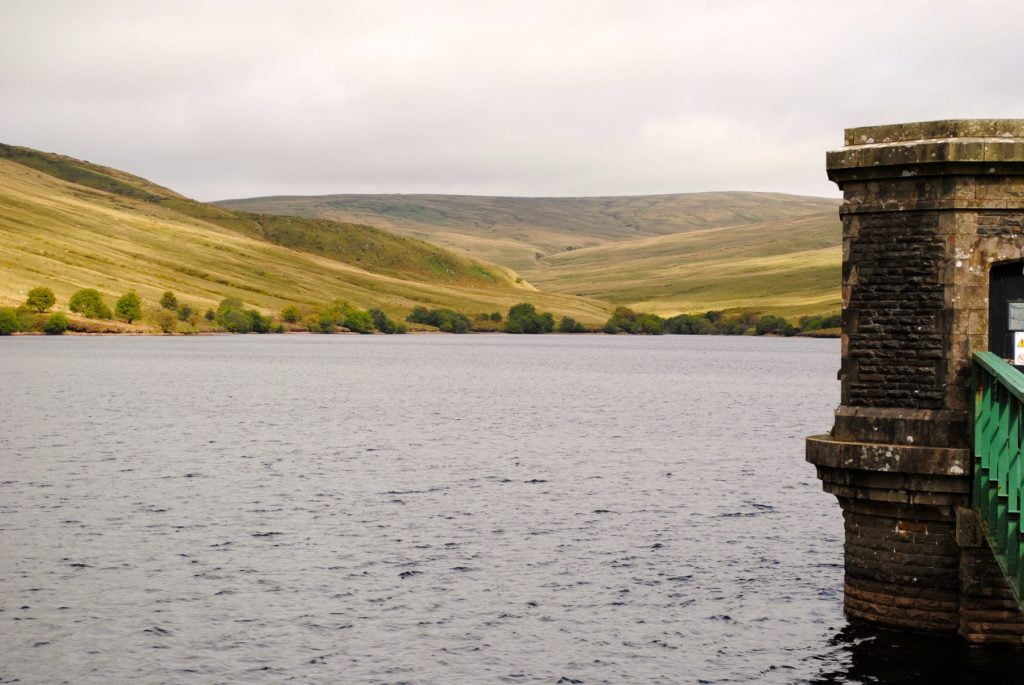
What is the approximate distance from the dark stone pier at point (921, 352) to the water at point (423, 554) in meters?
1.11

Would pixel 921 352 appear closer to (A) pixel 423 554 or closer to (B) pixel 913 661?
(B) pixel 913 661

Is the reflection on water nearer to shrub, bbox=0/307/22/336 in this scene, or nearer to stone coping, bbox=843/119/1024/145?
stone coping, bbox=843/119/1024/145

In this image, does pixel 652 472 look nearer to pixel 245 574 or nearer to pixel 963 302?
pixel 245 574

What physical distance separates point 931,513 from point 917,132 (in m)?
6.11

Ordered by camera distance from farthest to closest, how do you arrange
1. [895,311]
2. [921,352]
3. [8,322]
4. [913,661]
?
→ [8,322]
[913,661]
[895,311]
[921,352]

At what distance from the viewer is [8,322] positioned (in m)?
196

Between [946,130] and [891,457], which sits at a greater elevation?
[946,130]

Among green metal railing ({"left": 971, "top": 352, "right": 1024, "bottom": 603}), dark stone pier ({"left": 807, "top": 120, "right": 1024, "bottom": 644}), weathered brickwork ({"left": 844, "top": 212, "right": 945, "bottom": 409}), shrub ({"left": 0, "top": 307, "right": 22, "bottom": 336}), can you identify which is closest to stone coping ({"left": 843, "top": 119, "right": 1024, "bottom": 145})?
dark stone pier ({"left": 807, "top": 120, "right": 1024, "bottom": 644})

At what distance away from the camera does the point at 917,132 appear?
2050 centimetres

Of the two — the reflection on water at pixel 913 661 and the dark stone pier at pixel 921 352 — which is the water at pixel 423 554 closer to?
the reflection on water at pixel 913 661

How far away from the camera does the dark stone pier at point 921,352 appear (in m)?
20.2

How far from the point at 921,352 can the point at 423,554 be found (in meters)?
16.3

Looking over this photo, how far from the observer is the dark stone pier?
20.2 metres

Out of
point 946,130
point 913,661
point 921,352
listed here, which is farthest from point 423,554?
point 946,130
